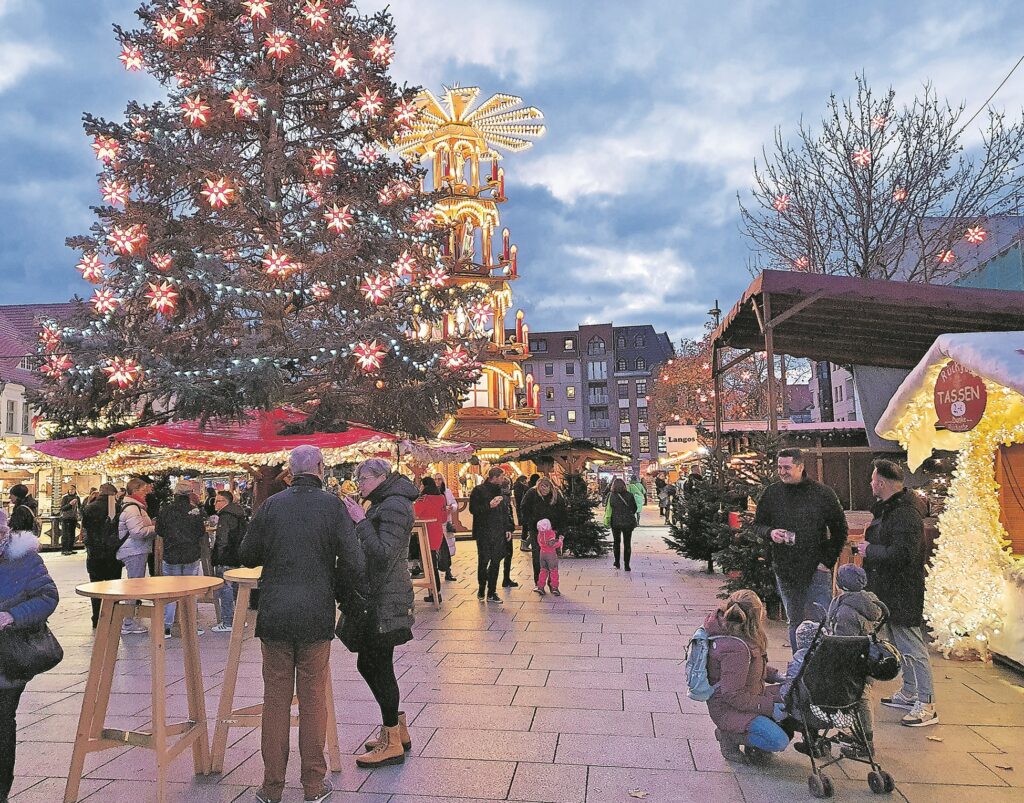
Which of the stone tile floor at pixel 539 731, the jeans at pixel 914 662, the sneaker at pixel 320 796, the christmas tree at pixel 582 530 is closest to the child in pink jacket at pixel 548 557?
the stone tile floor at pixel 539 731

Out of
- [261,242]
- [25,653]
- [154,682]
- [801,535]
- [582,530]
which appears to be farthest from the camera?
[582,530]

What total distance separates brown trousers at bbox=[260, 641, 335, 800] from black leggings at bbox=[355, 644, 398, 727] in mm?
475

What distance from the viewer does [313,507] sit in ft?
13.7

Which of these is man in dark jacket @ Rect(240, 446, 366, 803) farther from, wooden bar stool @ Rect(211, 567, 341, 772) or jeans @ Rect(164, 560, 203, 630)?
jeans @ Rect(164, 560, 203, 630)

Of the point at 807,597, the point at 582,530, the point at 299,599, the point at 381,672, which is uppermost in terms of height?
the point at 299,599

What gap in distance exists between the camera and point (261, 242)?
1595 centimetres

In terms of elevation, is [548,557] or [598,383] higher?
[598,383]

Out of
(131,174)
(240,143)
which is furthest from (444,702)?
(240,143)

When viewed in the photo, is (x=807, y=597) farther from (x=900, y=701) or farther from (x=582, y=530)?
(x=582, y=530)

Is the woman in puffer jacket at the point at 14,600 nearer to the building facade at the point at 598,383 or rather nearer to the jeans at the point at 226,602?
the jeans at the point at 226,602

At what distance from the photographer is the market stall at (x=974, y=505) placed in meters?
6.84

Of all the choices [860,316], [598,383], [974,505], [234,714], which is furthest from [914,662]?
[598,383]

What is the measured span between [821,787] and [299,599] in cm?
293

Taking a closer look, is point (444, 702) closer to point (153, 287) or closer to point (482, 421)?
point (153, 287)
